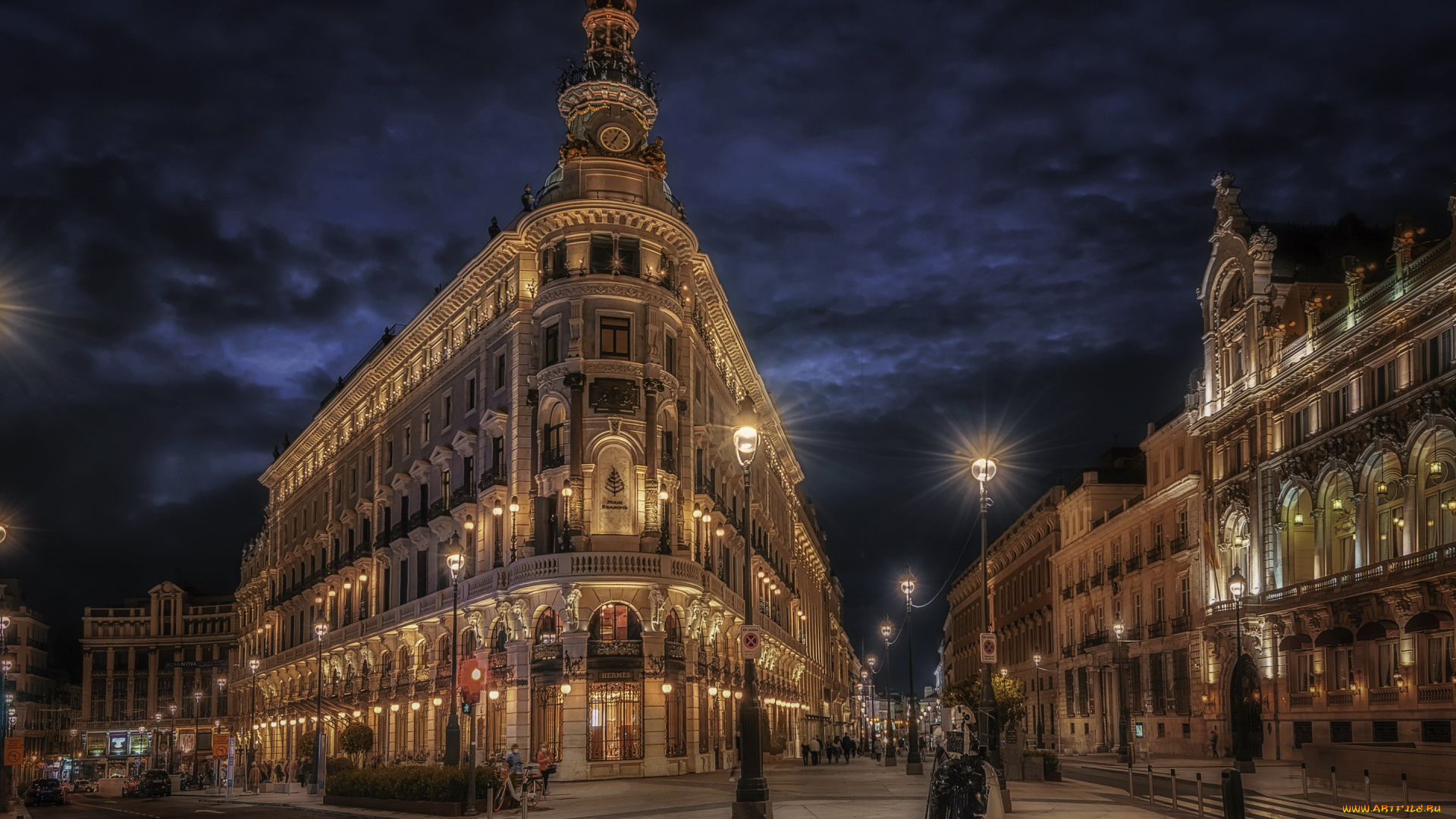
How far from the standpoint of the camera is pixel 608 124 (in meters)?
49.6

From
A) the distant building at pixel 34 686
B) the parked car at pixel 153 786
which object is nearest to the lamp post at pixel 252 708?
the distant building at pixel 34 686

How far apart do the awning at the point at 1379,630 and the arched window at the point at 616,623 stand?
2708cm

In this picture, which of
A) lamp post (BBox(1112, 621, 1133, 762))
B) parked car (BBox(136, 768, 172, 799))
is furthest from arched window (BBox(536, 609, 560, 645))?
lamp post (BBox(1112, 621, 1133, 762))

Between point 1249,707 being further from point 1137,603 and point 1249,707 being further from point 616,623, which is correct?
point 616,623

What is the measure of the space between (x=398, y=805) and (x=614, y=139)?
26.5 m

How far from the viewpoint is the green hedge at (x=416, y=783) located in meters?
30.5

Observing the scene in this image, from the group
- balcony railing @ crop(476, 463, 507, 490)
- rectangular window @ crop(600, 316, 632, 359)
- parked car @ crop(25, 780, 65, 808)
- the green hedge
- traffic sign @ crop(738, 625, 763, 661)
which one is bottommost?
parked car @ crop(25, 780, 65, 808)

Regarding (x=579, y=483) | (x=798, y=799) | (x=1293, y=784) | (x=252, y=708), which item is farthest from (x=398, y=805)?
(x=252, y=708)

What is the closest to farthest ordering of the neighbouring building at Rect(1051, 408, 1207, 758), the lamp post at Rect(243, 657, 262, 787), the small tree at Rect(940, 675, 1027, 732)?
the small tree at Rect(940, 675, 1027, 732), the neighbouring building at Rect(1051, 408, 1207, 758), the lamp post at Rect(243, 657, 262, 787)

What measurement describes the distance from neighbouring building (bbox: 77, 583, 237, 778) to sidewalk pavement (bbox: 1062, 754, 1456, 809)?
103 metres

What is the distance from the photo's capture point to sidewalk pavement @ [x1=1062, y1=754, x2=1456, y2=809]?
30250 millimetres

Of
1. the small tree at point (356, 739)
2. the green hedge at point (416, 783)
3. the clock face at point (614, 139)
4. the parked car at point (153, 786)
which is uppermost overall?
the clock face at point (614, 139)

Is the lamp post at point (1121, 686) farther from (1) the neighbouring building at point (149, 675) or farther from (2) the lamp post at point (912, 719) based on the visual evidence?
(1) the neighbouring building at point (149, 675)

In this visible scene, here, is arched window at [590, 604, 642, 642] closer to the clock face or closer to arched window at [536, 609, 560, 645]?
arched window at [536, 609, 560, 645]
